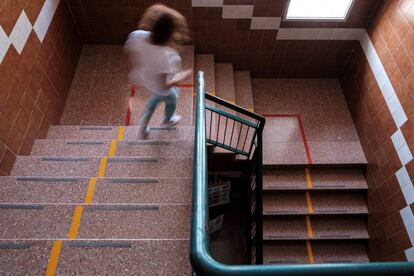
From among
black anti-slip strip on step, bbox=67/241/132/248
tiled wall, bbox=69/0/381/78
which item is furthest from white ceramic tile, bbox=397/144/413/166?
black anti-slip strip on step, bbox=67/241/132/248

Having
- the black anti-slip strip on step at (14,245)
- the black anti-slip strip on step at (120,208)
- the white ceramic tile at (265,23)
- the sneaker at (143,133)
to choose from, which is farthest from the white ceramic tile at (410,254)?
the black anti-slip strip on step at (14,245)

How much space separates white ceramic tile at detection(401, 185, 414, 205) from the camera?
2920 millimetres

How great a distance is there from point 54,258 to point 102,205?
1.37ft

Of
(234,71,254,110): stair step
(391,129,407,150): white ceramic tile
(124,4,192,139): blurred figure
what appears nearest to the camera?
(124,4,192,139): blurred figure

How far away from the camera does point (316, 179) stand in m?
3.70

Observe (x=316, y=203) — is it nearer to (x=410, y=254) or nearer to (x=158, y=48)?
(x=410, y=254)

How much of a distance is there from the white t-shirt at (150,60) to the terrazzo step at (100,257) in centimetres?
119

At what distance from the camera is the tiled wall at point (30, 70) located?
7.94ft

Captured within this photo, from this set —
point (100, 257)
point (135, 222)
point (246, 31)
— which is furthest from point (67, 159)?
point (246, 31)

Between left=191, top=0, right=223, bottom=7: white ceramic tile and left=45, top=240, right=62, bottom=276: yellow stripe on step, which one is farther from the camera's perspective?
left=191, top=0, right=223, bottom=7: white ceramic tile

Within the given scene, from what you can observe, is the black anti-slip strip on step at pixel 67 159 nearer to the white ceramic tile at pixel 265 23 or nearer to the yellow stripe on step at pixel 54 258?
the yellow stripe on step at pixel 54 258

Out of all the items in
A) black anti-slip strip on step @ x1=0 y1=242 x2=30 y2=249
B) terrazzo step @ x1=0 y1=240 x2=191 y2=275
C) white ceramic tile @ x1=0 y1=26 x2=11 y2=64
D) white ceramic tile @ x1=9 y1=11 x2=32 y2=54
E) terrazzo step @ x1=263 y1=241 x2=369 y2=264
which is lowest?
terrazzo step @ x1=0 y1=240 x2=191 y2=275

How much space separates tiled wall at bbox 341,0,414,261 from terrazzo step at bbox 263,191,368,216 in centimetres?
18

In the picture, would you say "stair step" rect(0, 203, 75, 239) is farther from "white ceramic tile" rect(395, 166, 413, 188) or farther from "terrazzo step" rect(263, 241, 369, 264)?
"white ceramic tile" rect(395, 166, 413, 188)
